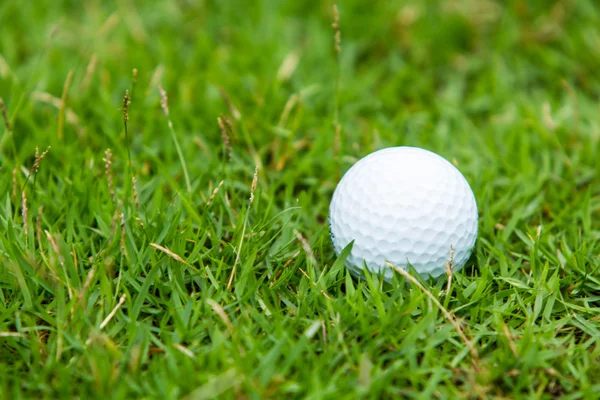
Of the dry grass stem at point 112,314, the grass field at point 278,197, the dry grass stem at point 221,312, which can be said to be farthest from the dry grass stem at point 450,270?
the dry grass stem at point 112,314

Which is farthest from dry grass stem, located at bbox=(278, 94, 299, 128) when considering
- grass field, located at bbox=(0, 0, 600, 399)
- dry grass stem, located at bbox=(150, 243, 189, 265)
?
dry grass stem, located at bbox=(150, 243, 189, 265)

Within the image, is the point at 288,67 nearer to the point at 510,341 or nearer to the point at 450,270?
the point at 450,270

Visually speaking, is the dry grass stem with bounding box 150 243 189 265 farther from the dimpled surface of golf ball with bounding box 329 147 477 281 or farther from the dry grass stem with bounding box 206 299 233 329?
the dimpled surface of golf ball with bounding box 329 147 477 281

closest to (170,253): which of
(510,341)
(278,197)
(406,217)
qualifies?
(278,197)

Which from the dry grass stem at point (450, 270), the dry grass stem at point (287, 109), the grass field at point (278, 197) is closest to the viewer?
the grass field at point (278, 197)

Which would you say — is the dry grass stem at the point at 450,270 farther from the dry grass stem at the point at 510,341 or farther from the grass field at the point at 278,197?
the dry grass stem at the point at 510,341

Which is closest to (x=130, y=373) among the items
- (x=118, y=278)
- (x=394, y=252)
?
(x=118, y=278)

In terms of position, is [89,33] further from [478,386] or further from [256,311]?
[478,386]
